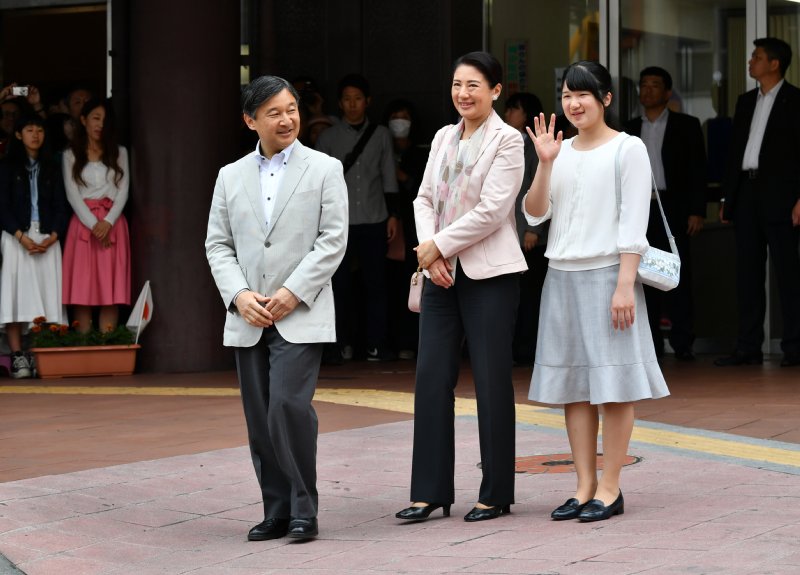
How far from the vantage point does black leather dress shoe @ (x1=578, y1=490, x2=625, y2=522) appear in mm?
5988

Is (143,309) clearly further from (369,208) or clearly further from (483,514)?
(483,514)

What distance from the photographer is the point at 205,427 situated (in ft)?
29.5

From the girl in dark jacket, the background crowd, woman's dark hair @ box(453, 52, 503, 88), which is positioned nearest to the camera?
woman's dark hair @ box(453, 52, 503, 88)

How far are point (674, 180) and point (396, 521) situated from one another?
22.8 feet

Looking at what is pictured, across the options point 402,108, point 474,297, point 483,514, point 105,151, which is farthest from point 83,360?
point 483,514

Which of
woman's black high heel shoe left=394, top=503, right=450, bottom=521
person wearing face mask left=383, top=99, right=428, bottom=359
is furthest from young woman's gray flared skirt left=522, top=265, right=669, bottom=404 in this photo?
person wearing face mask left=383, top=99, right=428, bottom=359

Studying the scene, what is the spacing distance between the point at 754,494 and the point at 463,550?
1498mm

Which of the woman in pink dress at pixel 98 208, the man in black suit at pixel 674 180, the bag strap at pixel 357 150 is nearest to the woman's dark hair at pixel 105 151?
the woman in pink dress at pixel 98 208

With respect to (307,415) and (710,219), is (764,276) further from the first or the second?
(307,415)

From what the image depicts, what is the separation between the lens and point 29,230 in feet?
41.3

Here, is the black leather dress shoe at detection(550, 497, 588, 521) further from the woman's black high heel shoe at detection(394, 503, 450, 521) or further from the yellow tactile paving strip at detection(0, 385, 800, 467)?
the yellow tactile paving strip at detection(0, 385, 800, 467)

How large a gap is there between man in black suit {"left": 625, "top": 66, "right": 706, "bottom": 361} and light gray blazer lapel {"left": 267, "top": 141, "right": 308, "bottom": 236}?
22.1ft

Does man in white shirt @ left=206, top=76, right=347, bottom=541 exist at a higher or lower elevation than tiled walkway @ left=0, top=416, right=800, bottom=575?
higher

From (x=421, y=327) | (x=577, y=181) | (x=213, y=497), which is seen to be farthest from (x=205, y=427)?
(x=577, y=181)
